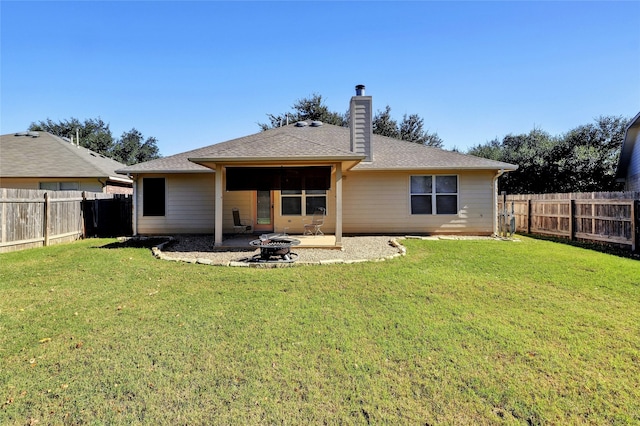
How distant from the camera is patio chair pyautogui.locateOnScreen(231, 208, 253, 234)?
10481mm

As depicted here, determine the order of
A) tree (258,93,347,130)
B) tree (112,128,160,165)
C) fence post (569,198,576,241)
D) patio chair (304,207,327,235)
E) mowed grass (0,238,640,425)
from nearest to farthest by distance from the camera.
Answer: mowed grass (0,238,640,425) < patio chair (304,207,327,235) < fence post (569,198,576,241) < tree (258,93,347,130) < tree (112,128,160,165)

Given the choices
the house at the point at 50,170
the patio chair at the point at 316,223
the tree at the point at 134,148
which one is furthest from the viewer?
the tree at the point at 134,148

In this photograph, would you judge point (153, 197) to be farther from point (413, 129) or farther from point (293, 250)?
point (413, 129)

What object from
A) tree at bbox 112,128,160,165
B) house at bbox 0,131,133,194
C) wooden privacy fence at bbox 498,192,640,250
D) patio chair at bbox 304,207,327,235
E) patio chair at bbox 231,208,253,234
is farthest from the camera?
tree at bbox 112,128,160,165

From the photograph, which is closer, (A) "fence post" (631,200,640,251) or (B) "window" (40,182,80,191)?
(A) "fence post" (631,200,640,251)

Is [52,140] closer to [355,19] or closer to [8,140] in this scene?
[8,140]

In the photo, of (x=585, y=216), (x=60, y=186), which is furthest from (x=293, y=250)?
(x=60, y=186)

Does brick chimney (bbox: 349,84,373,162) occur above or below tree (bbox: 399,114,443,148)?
below

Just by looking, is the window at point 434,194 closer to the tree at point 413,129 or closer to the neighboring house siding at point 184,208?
the neighboring house siding at point 184,208

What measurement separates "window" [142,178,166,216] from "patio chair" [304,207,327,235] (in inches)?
211

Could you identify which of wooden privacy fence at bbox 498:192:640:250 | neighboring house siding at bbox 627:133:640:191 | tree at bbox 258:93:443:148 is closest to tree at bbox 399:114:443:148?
tree at bbox 258:93:443:148

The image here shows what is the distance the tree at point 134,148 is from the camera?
36.1 meters

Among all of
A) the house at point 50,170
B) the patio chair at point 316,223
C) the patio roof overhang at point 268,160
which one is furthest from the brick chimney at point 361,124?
the house at point 50,170

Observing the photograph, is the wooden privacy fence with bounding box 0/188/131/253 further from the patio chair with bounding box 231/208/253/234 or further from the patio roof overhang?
the patio roof overhang
